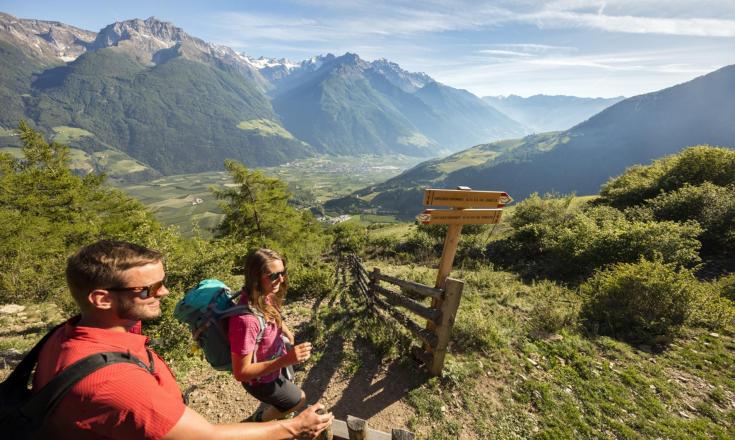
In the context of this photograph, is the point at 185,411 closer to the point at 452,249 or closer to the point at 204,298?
the point at 204,298

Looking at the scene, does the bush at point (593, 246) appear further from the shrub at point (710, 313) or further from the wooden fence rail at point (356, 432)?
the wooden fence rail at point (356, 432)

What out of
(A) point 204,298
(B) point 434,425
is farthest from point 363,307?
(A) point 204,298

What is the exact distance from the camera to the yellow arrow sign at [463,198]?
4.91 meters

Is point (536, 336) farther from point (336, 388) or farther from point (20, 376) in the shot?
point (20, 376)

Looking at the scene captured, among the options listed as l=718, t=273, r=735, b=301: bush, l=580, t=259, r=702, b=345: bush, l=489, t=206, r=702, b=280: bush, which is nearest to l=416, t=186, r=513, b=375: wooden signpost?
l=580, t=259, r=702, b=345: bush

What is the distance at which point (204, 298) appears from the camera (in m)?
2.97

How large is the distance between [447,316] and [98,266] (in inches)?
185

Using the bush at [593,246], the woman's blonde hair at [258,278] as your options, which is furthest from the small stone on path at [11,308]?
the bush at [593,246]

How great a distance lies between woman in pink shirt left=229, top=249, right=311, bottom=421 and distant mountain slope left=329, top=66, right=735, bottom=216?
459 ft

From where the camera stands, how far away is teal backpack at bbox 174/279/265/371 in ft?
9.52

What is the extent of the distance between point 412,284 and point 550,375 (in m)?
3.04

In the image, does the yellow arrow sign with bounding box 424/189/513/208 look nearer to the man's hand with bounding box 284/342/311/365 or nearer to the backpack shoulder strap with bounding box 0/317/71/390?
the man's hand with bounding box 284/342/311/365

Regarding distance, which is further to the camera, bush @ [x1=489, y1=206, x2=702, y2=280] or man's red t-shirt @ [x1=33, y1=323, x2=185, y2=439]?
bush @ [x1=489, y1=206, x2=702, y2=280]

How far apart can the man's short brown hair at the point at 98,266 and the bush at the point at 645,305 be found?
28.8 ft
